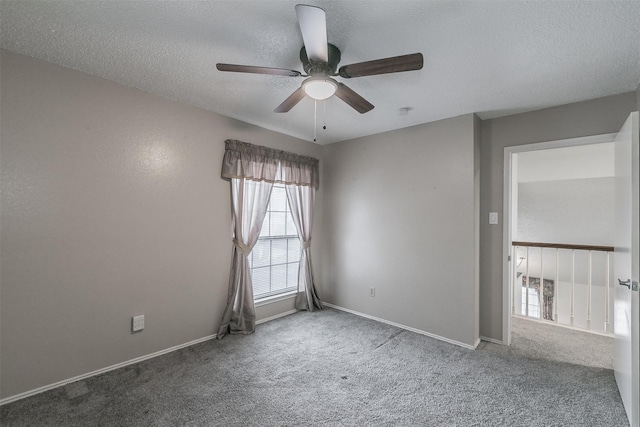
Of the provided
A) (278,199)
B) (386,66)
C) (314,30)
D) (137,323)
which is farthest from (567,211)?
(137,323)

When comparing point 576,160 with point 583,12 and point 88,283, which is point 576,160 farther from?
point 88,283

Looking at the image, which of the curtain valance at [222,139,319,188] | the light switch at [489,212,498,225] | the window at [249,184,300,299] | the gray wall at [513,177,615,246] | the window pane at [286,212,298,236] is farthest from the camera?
the gray wall at [513,177,615,246]

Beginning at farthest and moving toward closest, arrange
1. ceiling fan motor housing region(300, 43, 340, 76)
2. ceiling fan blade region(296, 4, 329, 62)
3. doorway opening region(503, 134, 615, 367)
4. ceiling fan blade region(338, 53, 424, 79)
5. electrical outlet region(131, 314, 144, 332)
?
doorway opening region(503, 134, 615, 367), electrical outlet region(131, 314, 144, 332), ceiling fan motor housing region(300, 43, 340, 76), ceiling fan blade region(338, 53, 424, 79), ceiling fan blade region(296, 4, 329, 62)

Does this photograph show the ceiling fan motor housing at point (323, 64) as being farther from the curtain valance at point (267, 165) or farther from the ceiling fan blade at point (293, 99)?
the curtain valance at point (267, 165)

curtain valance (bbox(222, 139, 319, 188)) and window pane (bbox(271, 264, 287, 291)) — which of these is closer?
curtain valance (bbox(222, 139, 319, 188))

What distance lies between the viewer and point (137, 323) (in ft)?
8.04

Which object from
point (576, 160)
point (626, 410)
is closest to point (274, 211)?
point (626, 410)

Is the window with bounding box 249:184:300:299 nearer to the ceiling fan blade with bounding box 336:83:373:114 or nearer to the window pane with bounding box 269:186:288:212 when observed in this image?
the window pane with bounding box 269:186:288:212

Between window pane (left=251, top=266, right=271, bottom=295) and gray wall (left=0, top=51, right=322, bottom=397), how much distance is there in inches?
19.1

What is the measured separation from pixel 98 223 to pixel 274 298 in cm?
207

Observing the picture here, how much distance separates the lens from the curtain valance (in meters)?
3.08

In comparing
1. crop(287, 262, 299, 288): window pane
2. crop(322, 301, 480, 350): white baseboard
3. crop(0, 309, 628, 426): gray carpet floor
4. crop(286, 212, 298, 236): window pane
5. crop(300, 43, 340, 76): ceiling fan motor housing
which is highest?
crop(300, 43, 340, 76): ceiling fan motor housing

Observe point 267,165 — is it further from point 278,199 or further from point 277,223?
point 277,223

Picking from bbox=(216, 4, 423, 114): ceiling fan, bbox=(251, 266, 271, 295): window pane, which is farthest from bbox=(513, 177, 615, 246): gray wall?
bbox=(216, 4, 423, 114): ceiling fan
